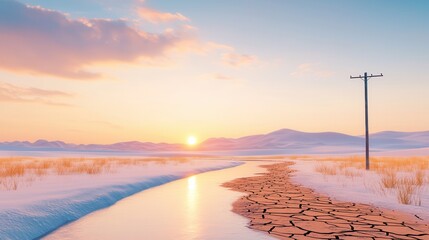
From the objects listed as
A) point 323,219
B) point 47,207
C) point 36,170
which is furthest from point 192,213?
point 36,170

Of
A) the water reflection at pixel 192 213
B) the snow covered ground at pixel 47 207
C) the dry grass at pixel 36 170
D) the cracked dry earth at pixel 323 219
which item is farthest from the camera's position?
the dry grass at pixel 36 170

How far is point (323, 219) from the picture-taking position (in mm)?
7473

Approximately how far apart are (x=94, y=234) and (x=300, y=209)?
15.2 ft

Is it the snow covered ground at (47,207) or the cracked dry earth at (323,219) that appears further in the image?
the cracked dry earth at (323,219)

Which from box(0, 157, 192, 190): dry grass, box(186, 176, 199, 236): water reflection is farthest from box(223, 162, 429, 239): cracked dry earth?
box(0, 157, 192, 190): dry grass

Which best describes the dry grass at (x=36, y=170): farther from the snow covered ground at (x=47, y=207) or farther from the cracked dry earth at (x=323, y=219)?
the cracked dry earth at (x=323, y=219)

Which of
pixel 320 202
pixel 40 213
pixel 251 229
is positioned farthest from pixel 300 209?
pixel 40 213

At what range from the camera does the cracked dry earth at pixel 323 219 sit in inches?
245

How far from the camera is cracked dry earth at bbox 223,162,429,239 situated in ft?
20.5

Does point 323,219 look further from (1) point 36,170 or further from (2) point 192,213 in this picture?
(1) point 36,170

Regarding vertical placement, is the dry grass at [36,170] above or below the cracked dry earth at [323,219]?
above

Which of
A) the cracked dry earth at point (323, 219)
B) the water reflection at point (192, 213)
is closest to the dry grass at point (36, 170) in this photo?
the water reflection at point (192, 213)

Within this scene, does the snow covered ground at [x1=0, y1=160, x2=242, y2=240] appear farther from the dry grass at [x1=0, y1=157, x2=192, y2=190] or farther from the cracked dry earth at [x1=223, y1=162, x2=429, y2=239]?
the cracked dry earth at [x1=223, y1=162, x2=429, y2=239]

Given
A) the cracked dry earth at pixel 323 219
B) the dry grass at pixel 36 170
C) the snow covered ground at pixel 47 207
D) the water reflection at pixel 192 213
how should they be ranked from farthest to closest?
1. the dry grass at pixel 36 170
2. the water reflection at pixel 192 213
3. the cracked dry earth at pixel 323 219
4. the snow covered ground at pixel 47 207
